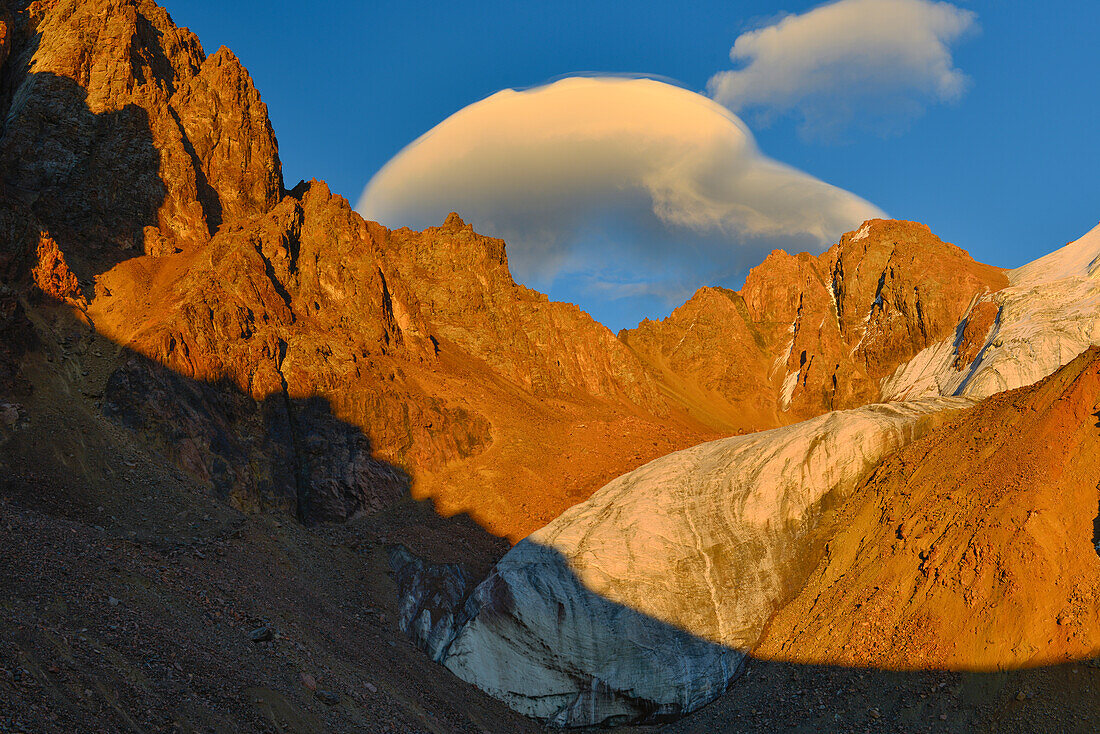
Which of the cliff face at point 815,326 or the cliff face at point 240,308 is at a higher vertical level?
the cliff face at point 815,326

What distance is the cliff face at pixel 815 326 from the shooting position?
345 ft

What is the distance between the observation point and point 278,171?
8219 cm

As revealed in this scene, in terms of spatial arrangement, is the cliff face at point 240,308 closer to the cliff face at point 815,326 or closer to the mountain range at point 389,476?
the mountain range at point 389,476

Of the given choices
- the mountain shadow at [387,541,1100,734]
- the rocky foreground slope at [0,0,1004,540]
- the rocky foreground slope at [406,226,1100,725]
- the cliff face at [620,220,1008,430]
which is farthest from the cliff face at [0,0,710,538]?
the cliff face at [620,220,1008,430]

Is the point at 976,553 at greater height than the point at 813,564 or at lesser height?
greater

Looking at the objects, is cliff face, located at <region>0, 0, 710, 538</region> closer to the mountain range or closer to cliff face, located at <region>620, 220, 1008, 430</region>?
the mountain range

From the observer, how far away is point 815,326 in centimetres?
12281

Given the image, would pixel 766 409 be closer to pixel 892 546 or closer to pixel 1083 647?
pixel 892 546

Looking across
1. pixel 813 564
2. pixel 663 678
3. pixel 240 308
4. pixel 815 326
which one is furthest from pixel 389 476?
pixel 815 326

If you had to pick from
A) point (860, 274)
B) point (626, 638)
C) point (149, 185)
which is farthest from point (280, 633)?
point (860, 274)

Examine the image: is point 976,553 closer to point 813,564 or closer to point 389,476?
point 813,564

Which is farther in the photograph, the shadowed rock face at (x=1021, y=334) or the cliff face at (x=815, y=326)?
the cliff face at (x=815, y=326)

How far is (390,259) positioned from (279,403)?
35282 millimetres

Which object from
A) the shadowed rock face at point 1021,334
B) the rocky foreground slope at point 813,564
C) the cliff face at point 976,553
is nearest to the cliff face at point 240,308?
the rocky foreground slope at point 813,564
